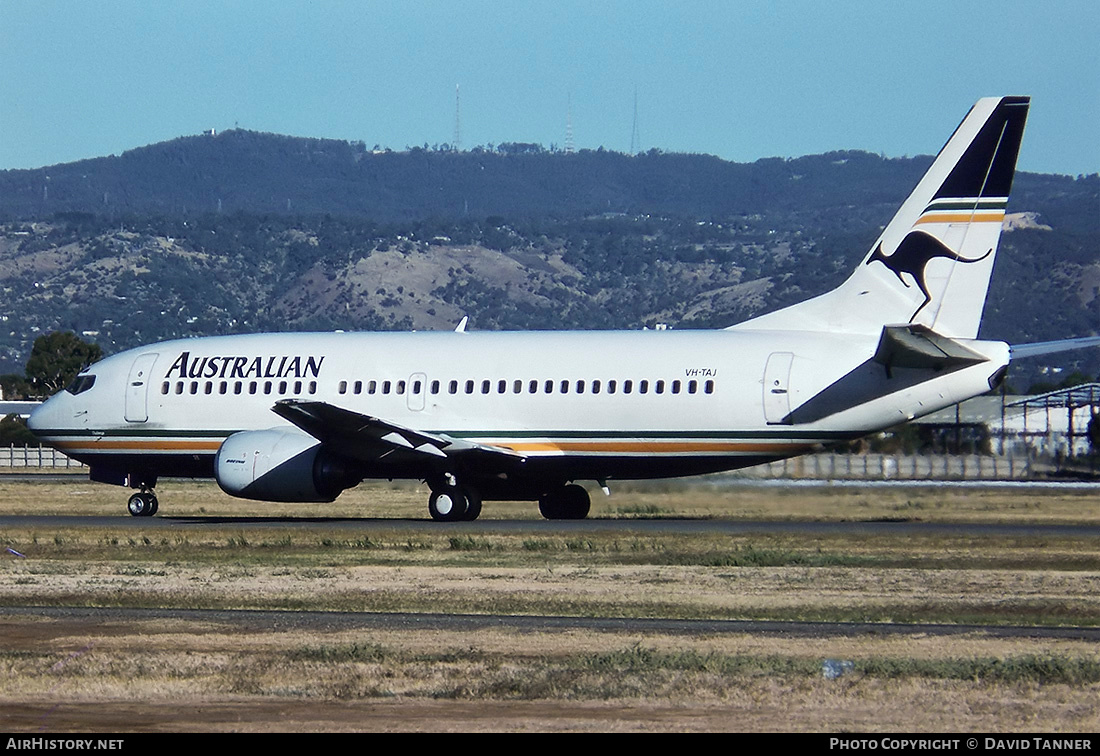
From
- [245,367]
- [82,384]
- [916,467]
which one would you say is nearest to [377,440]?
[245,367]

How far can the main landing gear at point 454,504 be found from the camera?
3306cm

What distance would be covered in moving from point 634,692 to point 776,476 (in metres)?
27.2

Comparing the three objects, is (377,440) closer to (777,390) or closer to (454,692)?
(777,390)

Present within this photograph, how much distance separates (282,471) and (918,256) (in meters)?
12.6

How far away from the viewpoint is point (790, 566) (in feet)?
77.6

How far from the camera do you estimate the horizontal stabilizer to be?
1173 inches

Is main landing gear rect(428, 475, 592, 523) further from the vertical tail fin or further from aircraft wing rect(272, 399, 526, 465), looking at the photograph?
the vertical tail fin

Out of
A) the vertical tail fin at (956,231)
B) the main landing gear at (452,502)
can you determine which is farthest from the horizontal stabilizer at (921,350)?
the main landing gear at (452,502)

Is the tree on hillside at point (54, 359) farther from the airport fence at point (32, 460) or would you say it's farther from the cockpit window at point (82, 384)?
the cockpit window at point (82, 384)

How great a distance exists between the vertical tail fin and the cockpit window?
17.3 meters

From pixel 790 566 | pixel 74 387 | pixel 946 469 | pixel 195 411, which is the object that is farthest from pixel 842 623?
pixel 946 469

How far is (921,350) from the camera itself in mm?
29797

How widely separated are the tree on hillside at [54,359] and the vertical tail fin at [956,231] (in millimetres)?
92439
